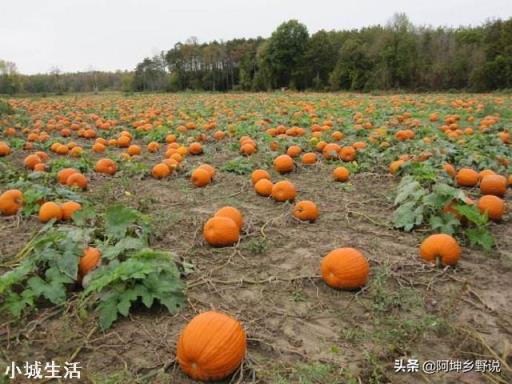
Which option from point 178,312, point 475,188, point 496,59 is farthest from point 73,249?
point 496,59

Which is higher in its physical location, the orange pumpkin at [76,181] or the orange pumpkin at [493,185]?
the orange pumpkin at [76,181]

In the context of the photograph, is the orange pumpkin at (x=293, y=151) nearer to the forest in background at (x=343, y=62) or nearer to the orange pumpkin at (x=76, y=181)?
the orange pumpkin at (x=76, y=181)

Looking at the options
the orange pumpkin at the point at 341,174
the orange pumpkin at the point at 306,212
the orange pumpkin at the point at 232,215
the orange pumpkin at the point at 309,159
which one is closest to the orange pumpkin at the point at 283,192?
the orange pumpkin at the point at 306,212

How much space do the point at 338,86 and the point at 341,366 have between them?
1707 inches

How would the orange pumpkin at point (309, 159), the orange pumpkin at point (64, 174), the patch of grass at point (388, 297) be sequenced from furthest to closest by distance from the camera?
the orange pumpkin at point (309, 159), the orange pumpkin at point (64, 174), the patch of grass at point (388, 297)

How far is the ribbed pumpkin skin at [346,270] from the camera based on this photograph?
358 cm

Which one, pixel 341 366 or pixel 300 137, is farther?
pixel 300 137

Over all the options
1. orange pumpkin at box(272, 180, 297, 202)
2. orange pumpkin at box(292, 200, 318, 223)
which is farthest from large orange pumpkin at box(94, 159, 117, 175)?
orange pumpkin at box(292, 200, 318, 223)

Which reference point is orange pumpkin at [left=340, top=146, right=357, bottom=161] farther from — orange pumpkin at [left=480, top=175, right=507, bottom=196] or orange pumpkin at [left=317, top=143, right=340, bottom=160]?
orange pumpkin at [left=480, top=175, right=507, bottom=196]

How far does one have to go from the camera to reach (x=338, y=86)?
43.8m

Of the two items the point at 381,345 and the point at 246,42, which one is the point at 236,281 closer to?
the point at 381,345

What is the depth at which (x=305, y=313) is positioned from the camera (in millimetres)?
3342

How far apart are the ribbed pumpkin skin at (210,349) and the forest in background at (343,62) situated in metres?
38.0

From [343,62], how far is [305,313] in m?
43.9
